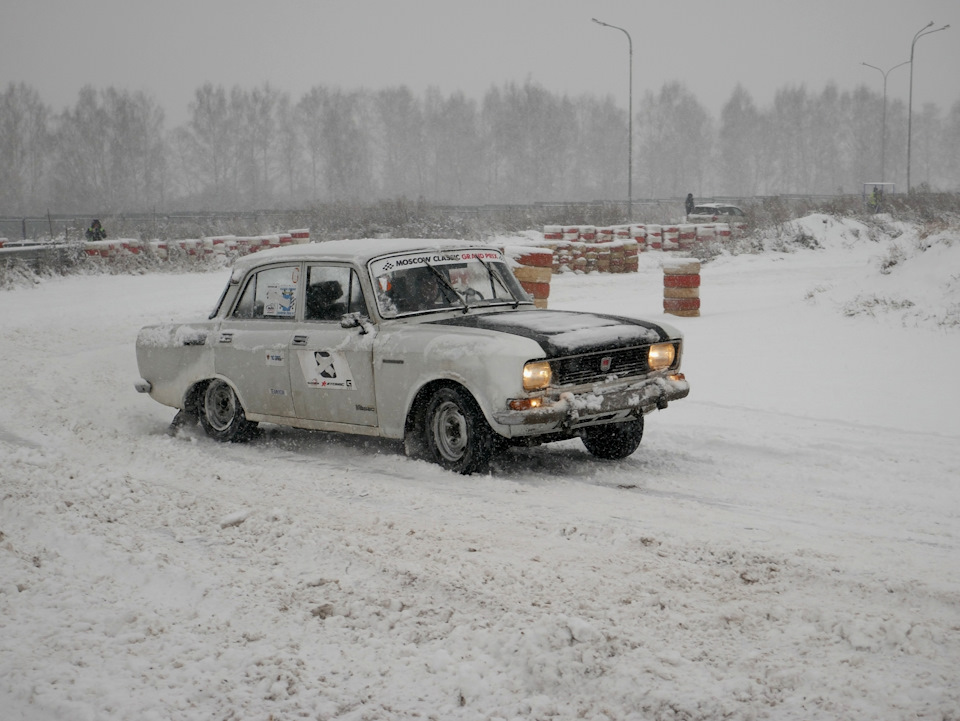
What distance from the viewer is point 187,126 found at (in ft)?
327

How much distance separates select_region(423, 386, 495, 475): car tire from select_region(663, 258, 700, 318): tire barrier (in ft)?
31.1

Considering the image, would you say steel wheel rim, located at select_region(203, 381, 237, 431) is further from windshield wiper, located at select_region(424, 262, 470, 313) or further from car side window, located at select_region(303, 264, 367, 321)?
windshield wiper, located at select_region(424, 262, 470, 313)

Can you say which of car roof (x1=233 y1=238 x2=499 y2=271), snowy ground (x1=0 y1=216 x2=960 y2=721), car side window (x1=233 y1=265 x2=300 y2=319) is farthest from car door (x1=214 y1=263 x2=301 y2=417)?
snowy ground (x1=0 y1=216 x2=960 y2=721)

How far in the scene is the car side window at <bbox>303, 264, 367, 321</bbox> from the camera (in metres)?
7.54

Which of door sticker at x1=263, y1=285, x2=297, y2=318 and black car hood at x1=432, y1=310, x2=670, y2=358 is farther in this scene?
door sticker at x1=263, y1=285, x2=297, y2=318

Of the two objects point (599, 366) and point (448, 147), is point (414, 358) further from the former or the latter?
point (448, 147)

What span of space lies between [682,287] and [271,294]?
9176 mm

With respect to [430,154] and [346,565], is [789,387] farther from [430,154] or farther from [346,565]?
[430,154]

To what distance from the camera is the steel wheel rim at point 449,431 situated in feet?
22.5

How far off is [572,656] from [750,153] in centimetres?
12080

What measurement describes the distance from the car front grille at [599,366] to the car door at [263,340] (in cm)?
227

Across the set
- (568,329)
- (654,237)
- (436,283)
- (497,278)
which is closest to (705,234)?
(654,237)

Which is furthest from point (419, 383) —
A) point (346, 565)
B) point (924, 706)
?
point (924, 706)

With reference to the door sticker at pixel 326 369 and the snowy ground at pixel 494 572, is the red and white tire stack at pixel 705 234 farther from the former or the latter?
the door sticker at pixel 326 369
